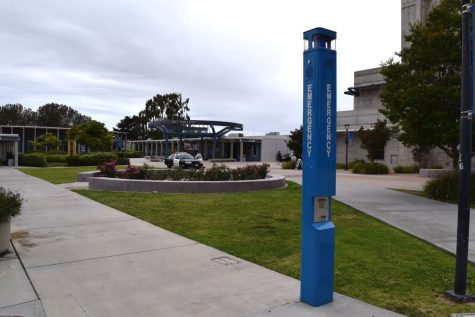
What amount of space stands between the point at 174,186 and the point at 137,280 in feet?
31.6

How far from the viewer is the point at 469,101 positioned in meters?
4.79

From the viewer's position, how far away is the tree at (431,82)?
12.9m

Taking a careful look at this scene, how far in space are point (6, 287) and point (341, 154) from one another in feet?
130

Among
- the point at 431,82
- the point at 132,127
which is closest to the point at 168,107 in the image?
the point at 132,127

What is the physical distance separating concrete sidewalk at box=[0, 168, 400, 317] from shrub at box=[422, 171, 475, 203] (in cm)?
987

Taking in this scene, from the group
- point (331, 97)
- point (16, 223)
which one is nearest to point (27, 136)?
point (16, 223)

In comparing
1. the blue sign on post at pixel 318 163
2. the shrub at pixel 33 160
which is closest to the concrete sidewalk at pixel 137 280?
the blue sign on post at pixel 318 163

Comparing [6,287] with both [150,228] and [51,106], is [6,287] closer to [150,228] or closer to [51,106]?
[150,228]

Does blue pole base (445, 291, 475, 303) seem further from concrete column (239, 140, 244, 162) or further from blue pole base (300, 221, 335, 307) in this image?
concrete column (239, 140, 244, 162)

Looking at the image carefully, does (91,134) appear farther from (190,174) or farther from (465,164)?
(465,164)

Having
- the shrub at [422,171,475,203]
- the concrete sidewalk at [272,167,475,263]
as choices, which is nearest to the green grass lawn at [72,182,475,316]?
the concrete sidewalk at [272,167,475,263]

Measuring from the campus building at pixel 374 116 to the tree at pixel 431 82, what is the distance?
63.0 ft

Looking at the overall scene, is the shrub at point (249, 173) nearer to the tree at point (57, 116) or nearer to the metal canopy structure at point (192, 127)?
the metal canopy structure at point (192, 127)

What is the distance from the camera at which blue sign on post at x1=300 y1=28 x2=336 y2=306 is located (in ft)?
14.2
